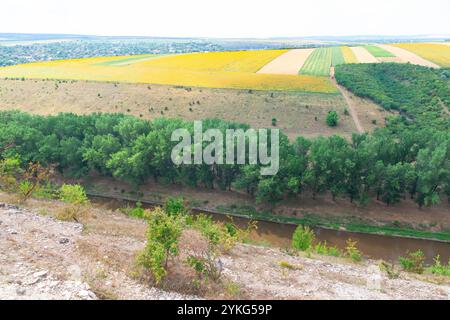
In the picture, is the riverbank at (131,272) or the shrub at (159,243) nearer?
the riverbank at (131,272)

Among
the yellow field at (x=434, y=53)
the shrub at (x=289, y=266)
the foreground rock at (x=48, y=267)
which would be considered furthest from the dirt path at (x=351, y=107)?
the foreground rock at (x=48, y=267)

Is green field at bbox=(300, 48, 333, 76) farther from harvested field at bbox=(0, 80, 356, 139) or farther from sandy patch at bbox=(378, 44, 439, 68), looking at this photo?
sandy patch at bbox=(378, 44, 439, 68)

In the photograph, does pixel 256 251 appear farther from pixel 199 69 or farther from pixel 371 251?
pixel 199 69

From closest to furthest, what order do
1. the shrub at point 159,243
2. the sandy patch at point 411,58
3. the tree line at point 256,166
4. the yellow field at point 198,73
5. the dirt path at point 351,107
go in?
the shrub at point 159,243
the tree line at point 256,166
the dirt path at point 351,107
the yellow field at point 198,73
the sandy patch at point 411,58

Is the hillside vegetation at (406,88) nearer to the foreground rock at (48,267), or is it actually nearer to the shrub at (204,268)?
the shrub at (204,268)

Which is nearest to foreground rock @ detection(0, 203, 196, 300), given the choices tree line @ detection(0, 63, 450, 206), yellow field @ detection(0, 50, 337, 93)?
tree line @ detection(0, 63, 450, 206)

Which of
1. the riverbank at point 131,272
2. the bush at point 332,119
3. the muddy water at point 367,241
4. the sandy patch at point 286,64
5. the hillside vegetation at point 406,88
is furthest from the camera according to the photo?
the sandy patch at point 286,64
